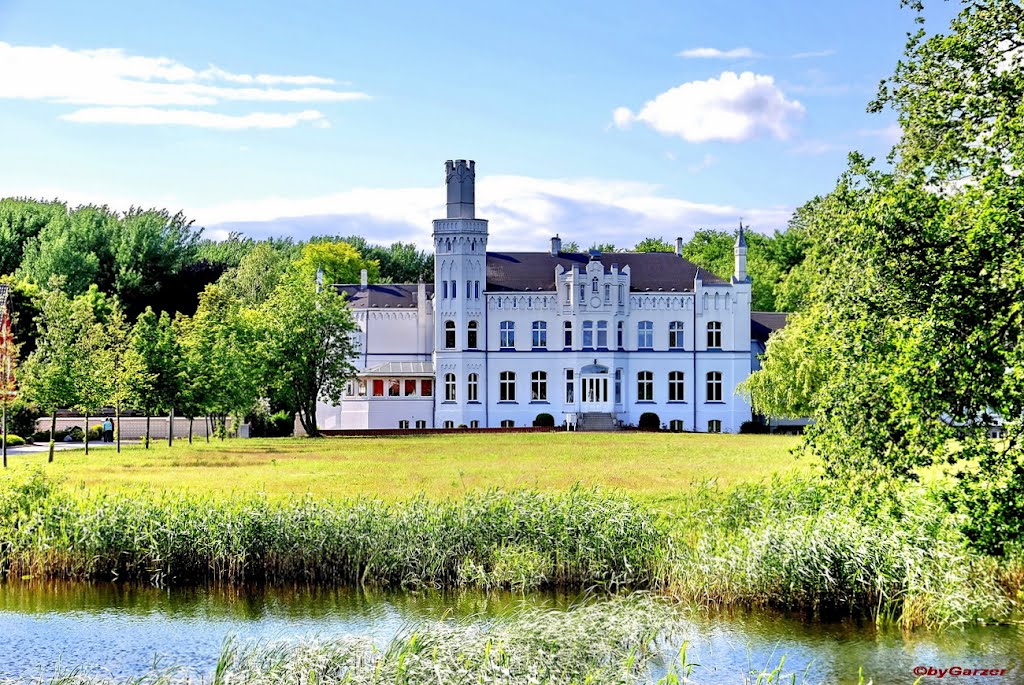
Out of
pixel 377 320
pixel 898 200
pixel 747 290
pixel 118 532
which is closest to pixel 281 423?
pixel 377 320

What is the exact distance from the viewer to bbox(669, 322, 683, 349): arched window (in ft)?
193

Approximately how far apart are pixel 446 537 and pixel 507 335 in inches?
1624

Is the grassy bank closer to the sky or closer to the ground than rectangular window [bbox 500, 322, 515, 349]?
closer to the ground

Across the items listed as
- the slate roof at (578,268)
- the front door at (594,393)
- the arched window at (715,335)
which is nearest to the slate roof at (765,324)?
the arched window at (715,335)

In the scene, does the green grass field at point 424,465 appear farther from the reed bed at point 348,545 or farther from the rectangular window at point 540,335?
the rectangular window at point 540,335

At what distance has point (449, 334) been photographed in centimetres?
5834

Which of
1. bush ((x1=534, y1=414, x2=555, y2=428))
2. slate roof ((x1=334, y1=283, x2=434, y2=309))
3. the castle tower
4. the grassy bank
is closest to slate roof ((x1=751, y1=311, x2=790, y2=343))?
bush ((x1=534, y1=414, x2=555, y2=428))

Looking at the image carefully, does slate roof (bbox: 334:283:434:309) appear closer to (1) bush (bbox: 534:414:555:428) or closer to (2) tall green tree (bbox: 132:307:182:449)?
(1) bush (bbox: 534:414:555:428)

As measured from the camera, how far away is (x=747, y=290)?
58.6 meters

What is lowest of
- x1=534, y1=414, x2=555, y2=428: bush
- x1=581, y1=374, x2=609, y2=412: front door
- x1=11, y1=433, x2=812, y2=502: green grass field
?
x1=11, y1=433, x2=812, y2=502: green grass field

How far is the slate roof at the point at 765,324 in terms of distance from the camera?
202ft

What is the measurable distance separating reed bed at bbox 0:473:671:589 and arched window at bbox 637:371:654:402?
134 ft

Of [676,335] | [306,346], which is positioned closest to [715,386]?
[676,335]

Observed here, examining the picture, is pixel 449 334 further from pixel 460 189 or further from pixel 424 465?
pixel 424 465
